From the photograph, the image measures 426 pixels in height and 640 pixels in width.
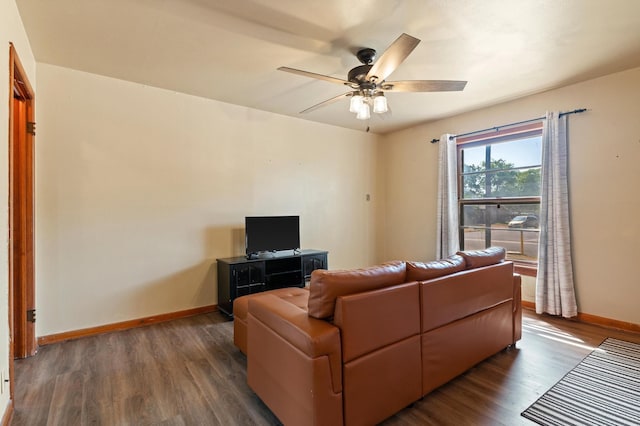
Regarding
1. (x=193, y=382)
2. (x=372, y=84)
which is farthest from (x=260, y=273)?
(x=372, y=84)

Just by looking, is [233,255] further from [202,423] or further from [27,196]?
[202,423]

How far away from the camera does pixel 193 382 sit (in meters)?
2.26

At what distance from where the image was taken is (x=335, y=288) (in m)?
1.65

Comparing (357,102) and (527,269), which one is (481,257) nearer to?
(357,102)

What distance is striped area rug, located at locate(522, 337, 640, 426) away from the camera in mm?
1844

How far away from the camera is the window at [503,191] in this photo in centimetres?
390

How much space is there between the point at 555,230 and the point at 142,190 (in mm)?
4773

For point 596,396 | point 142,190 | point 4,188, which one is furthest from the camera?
point 142,190

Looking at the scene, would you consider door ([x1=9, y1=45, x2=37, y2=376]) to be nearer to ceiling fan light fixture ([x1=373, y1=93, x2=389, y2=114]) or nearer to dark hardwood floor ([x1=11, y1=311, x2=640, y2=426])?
dark hardwood floor ([x1=11, y1=311, x2=640, y2=426])

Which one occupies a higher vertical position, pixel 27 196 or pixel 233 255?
pixel 27 196

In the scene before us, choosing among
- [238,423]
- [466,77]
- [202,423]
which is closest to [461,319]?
[238,423]

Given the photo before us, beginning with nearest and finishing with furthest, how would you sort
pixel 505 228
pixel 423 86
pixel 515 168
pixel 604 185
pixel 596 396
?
1. pixel 596 396
2. pixel 423 86
3. pixel 604 185
4. pixel 515 168
5. pixel 505 228

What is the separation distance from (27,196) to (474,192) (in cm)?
529

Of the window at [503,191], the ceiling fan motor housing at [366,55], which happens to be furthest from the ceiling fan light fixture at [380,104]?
the window at [503,191]
